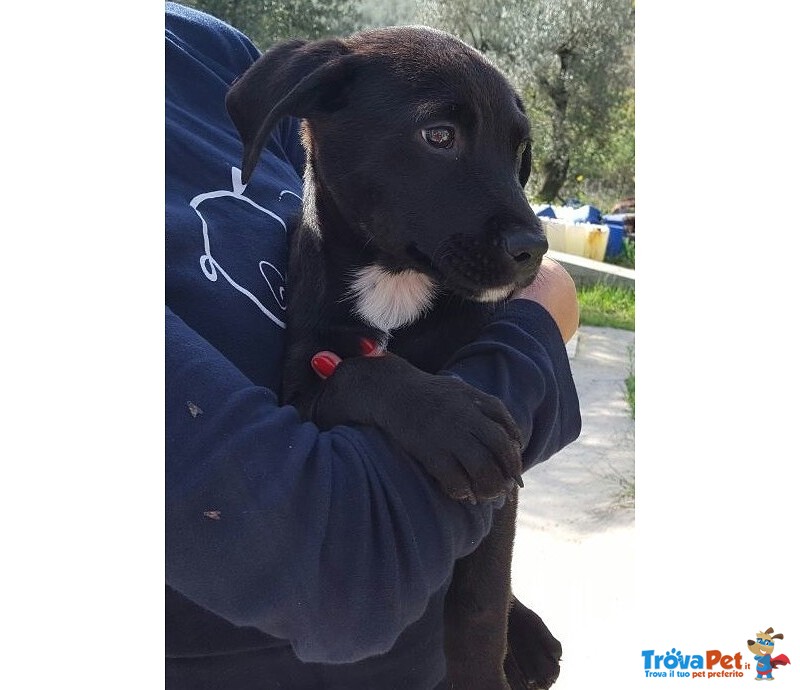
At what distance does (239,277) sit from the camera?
1261 mm

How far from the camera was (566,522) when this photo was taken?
7.79 ft

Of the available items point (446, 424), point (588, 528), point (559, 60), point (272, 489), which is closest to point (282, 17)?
point (559, 60)

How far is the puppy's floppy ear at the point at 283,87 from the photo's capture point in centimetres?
124

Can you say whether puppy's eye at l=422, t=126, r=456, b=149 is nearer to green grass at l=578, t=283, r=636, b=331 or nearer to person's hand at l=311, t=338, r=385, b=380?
person's hand at l=311, t=338, r=385, b=380


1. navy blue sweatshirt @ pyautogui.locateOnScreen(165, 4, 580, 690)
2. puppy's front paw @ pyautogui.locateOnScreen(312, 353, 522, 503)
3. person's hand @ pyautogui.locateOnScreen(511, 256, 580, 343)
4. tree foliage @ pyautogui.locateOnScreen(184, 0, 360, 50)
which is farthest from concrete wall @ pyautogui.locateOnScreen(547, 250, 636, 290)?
tree foliage @ pyautogui.locateOnScreen(184, 0, 360, 50)

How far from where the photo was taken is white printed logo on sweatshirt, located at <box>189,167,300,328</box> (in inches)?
47.4

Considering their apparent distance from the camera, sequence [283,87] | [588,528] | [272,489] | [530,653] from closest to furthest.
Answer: [272,489] < [283,87] < [530,653] < [588,528]

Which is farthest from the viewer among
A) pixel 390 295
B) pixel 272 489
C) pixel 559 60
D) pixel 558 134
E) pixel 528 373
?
pixel 559 60
